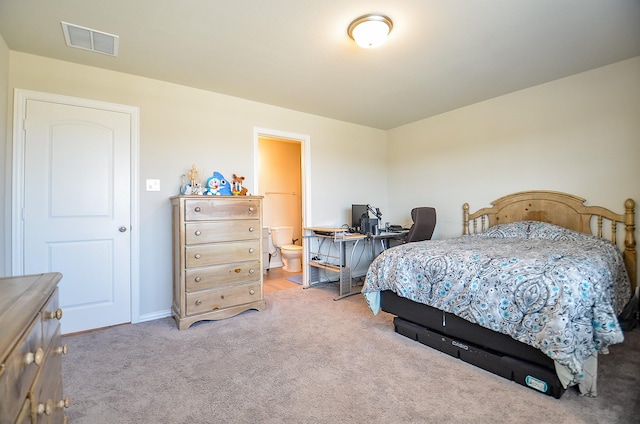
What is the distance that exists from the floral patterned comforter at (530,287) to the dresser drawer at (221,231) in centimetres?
131

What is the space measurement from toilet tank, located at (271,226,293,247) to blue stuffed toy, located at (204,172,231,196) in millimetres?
2238

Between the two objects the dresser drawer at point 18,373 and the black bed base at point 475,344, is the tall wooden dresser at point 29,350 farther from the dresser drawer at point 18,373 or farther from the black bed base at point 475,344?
the black bed base at point 475,344

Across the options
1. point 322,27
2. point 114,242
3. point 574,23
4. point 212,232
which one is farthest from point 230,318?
point 574,23

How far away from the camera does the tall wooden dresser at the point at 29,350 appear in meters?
0.65

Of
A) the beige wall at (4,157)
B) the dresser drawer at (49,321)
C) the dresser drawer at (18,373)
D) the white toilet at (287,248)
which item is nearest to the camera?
the dresser drawer at (18,373)

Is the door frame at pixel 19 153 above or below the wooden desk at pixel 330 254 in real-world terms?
above

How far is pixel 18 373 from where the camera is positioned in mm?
708

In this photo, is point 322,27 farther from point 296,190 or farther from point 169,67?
point 296,190

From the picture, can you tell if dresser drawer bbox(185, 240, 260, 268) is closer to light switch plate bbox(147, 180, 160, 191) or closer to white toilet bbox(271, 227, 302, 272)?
light switch plate bbox(147, 180, 160, 191)

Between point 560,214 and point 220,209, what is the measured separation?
3.58 metres

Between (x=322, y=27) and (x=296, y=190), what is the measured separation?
12.6 feet

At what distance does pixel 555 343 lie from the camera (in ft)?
5.18

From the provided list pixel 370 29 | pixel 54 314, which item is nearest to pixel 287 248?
pixel 370 29

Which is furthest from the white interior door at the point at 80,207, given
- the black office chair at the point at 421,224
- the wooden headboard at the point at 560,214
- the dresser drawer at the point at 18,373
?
the wooden headboard at the point at 560,214
